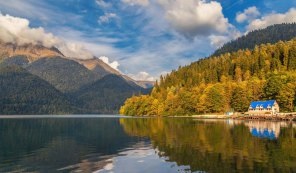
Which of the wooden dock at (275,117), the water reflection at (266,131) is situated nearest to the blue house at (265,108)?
the wooden dock at (275,117)

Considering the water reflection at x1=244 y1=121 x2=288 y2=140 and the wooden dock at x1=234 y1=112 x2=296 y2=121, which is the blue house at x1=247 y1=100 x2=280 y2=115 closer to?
the wooden dock at x1=234 y1=112 x2=296 y2=121

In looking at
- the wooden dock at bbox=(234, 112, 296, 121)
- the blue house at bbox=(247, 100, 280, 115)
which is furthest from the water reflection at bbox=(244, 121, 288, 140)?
the blue house at bbox=(247, 100, 280, 115)

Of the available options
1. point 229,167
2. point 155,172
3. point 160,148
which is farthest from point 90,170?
point 160,148

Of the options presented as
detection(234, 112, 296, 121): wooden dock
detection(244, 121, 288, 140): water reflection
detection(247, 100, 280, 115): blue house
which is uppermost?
detection(247, 100, 280, 115): blue house

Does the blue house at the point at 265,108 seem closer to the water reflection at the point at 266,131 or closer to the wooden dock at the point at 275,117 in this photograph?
the wooden dock at the point at 275,117

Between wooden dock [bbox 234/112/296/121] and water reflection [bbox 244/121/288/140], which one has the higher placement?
wooden dock [bbox 234/112/296/121]

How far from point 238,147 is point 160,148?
13865 millimetres

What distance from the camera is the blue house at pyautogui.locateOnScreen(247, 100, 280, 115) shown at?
17564 cm

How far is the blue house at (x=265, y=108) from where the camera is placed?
17564cm

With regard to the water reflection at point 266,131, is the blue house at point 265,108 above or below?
above

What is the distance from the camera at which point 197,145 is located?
59844mm

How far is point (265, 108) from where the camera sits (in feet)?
591

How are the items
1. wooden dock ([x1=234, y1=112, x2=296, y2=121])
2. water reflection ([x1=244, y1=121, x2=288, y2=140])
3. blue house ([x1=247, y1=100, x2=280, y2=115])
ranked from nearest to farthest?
water reflection ([x1=244, y1=121, x2=288, y2=140]), wooden dock ([x1=234, y1=112, x2=296, y2=121]), blue house ([x1=247, y1=100, x2=280, y2=115])

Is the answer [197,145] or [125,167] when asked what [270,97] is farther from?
[125,167]
